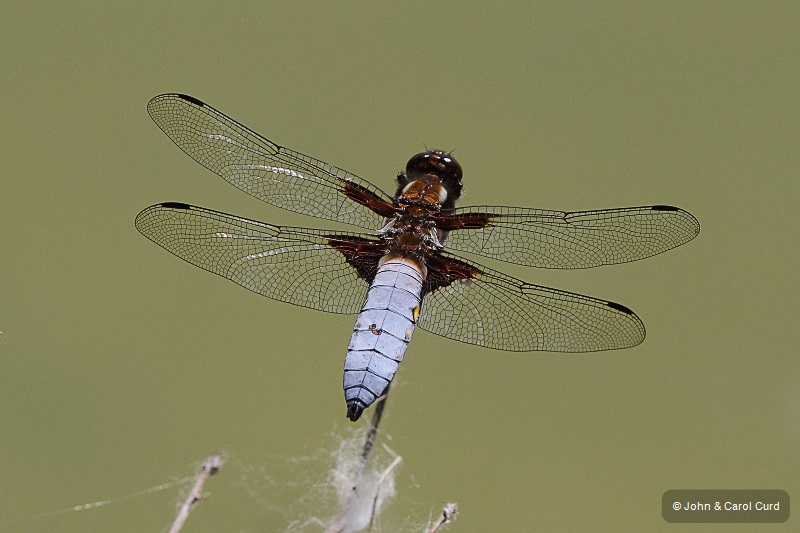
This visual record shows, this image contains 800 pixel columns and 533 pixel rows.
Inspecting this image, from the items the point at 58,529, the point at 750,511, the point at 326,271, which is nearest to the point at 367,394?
the point at 326,271

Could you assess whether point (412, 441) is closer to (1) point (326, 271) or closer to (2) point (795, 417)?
(1) point (326, 271)

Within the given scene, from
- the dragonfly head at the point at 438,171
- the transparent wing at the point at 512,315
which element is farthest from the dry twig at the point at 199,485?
the dragonfly head at the point at 438,171

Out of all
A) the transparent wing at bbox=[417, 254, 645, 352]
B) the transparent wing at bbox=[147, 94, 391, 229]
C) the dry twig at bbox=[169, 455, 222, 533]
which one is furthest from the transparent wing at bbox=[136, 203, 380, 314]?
the dry twig at bbox=[169, 455, 222, 533]

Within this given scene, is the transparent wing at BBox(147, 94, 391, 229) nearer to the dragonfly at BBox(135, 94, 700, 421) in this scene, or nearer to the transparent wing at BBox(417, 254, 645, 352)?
the dragonfly at BBox(135, 94, 700, 421)

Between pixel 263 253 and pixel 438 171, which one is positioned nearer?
pixel 263 253

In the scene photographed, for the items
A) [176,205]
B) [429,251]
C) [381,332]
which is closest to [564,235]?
[429,251]

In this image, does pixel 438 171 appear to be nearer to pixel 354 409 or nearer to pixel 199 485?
pixel 354 409
